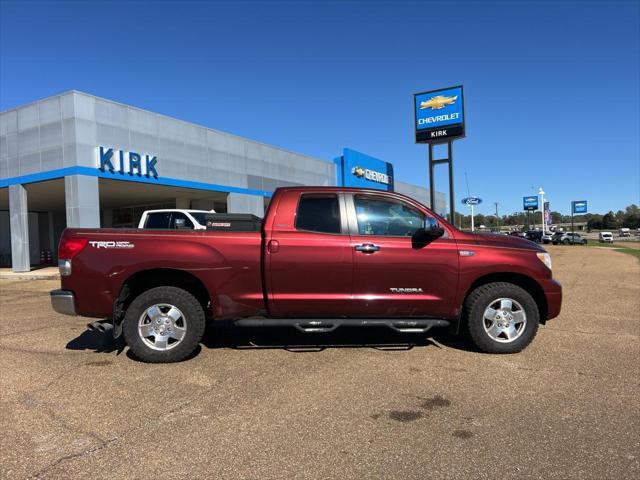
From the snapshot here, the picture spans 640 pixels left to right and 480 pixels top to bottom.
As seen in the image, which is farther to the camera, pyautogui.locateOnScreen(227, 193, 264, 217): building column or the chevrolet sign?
the chevrolet sign

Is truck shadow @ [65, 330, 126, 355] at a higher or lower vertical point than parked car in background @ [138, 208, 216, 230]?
lower

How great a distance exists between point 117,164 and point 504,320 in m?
17.3

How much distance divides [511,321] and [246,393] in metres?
3.18

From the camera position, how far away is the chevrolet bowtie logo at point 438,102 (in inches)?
848

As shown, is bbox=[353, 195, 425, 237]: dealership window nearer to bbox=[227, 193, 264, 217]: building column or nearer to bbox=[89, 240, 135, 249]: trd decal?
bbox=[89, 240, 135, 249]: trd decal

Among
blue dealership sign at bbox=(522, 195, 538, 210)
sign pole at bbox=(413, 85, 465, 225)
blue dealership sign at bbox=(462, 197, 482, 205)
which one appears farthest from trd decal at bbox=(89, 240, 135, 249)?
blue dealership sign at bbox=(522, 195, 538, 210)

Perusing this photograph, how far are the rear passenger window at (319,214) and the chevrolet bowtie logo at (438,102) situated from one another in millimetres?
18264

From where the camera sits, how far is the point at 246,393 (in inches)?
166

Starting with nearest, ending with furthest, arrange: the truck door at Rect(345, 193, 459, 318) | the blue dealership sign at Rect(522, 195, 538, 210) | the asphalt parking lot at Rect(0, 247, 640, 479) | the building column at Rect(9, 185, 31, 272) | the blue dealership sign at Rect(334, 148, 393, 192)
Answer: the asphalt parking lot at Rect(0, 247, 640, 479) → the truck door at Rect(345, 193, 459, 318) → the building column at Rect(9, 185, 31, 272) → the blue dealership sign at Rect(334, 148, 393, 192) → the blue dealership sign at Rect(522, 195, 538, 210)

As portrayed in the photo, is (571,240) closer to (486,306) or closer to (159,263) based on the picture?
(486,306)

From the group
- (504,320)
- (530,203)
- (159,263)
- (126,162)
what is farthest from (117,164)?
(530,203)

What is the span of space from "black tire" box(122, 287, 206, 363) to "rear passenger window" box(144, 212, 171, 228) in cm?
657

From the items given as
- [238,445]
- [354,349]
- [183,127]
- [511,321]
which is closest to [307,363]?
[354,349]

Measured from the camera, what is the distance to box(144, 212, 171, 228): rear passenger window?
11.3 metres
